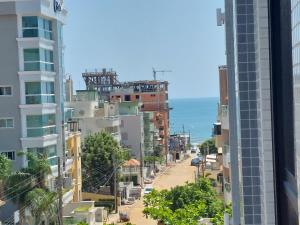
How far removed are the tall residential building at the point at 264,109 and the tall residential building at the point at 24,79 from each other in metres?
15.1

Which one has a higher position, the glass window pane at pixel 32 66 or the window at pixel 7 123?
the glass window pane at pixel 32 66

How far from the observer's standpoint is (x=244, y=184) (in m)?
15.7

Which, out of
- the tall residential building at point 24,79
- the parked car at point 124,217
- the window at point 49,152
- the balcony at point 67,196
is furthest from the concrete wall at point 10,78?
the parked car at point 124,217

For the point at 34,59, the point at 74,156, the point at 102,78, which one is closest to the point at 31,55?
the point at 34,59

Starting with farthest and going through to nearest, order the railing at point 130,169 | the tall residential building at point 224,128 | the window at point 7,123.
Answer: the railing at point 130,169
the tall residential building at point 224,128
the window at point 7,123

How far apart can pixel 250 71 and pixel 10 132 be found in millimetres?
16817

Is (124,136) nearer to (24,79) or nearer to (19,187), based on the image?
(24,79)

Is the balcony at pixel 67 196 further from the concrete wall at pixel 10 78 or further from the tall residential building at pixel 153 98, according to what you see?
the tall residential building at pixel 153 98

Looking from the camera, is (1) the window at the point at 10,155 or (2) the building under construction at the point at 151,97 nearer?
(1) the window at the point at 10,155

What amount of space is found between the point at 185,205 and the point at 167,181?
29620mm

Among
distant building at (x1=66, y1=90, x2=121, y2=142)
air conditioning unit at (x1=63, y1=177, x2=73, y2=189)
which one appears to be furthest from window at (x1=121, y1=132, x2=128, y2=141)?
air conditioning unit at (x1=63, y1=177, x2=73, y2=189)

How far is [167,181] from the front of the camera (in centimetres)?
6225

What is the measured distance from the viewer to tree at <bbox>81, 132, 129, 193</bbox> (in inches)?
1857

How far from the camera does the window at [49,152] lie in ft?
96.8
